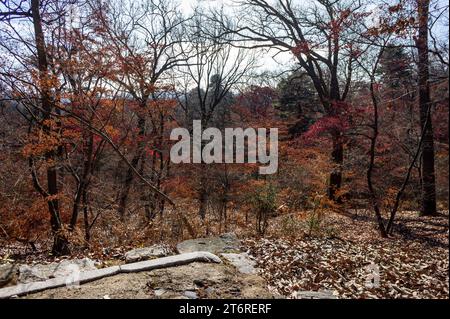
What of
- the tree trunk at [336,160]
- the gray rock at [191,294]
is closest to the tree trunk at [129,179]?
the tree trunk at [336,160]

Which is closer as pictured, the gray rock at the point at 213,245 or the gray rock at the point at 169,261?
the gray rock at the point at 169,261

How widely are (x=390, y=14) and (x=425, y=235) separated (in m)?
4.61

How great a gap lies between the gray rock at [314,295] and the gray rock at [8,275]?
3.04 meters

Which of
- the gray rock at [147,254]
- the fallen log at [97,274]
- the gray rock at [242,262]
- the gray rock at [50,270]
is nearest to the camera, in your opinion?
the fallen log at [97,274]

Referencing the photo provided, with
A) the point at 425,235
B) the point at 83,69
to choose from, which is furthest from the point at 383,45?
the point at 83,69

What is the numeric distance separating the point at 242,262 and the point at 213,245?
884mm

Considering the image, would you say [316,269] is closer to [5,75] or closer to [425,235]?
[425,235]

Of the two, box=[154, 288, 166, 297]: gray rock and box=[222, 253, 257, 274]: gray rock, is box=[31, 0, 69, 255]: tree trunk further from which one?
box=[154, 288, 166, 297]: gray rock

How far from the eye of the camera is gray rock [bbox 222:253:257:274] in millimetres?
3984

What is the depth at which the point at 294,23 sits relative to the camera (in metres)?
12.7

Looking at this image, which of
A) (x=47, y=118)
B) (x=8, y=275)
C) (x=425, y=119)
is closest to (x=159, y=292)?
(x=8, y=275)

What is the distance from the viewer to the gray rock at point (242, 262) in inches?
157

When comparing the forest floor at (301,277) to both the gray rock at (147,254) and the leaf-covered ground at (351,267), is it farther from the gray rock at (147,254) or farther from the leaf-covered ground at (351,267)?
the gray rock at (147,254)
